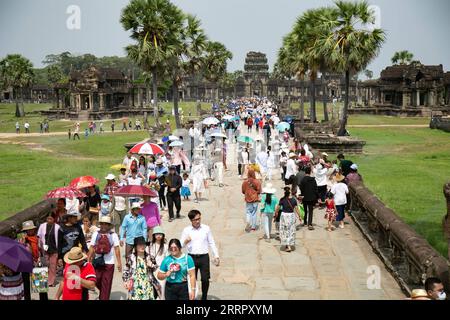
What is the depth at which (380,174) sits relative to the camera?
72.9 ft

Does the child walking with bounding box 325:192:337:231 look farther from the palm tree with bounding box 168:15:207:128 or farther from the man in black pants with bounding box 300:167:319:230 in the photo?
the palm tree with bounding box 168:15:207:128

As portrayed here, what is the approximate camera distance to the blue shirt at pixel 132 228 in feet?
29.8

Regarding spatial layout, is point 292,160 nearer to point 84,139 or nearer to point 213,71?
point 84,139

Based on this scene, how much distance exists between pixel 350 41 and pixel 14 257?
25209 millimetres

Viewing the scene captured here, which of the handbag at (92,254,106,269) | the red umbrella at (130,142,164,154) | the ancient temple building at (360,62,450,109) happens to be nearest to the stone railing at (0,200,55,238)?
the handbag at (92,254,106,269)

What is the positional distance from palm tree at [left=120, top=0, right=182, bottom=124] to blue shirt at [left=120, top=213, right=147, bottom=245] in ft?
80.0

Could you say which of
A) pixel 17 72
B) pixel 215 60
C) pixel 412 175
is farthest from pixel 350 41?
pixel 17 72

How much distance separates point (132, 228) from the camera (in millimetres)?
9086

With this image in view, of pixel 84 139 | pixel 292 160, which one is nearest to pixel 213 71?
pixel 84 139

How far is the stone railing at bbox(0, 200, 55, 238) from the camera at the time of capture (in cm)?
1010

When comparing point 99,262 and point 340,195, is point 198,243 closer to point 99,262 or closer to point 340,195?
point 99,262

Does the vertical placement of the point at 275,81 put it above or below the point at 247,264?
above
